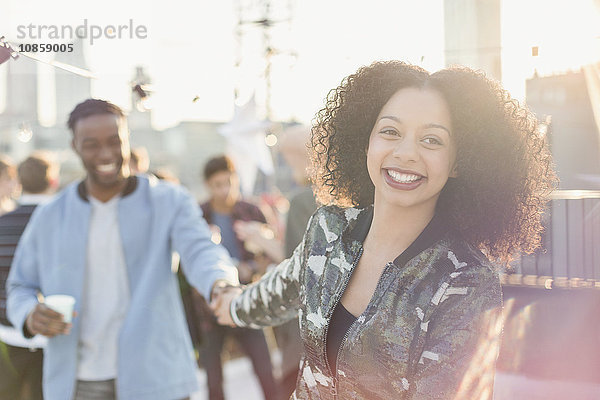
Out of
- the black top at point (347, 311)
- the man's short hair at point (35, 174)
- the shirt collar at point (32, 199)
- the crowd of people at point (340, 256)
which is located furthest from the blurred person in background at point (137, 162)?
the black top at point (347, 311)

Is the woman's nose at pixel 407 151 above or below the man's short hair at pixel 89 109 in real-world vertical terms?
below

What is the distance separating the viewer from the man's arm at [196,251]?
2.31m

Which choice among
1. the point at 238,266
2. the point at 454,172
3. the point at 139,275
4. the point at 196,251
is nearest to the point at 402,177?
the point at 454,172

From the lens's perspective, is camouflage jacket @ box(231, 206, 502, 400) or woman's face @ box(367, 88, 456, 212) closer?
camouflage jacket @ box(231, 206, 502, 400)

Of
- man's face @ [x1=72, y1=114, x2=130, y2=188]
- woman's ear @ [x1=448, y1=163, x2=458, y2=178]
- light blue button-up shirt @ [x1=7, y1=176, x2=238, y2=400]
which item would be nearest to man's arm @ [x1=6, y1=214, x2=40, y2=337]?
light blue button-up shirt @ [x1=7, y1=176, x2=238, y2=400]

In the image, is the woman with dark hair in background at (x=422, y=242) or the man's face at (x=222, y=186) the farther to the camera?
the man's face at (x=222, y=186)

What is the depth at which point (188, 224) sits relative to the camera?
98.0 inches

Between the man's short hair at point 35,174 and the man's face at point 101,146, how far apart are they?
1091mm

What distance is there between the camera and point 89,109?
2.42 meters

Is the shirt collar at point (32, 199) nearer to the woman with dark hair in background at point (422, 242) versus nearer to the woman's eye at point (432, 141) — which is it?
the woman with dark hair in background at point (422, 242)

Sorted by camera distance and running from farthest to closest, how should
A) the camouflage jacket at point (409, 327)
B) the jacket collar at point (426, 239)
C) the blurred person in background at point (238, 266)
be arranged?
1. the blurred person in background at point (238, 266)
2. the jacket collar at point (426, 239)
3. the camouflage jacket at point (409, 327)

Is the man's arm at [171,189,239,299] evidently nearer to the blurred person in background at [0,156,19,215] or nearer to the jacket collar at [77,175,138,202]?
the jacket collar at [77,175,138,202]

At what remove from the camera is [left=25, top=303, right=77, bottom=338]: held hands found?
2178 mm

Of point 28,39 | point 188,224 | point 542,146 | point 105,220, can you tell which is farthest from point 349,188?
point 28,39
